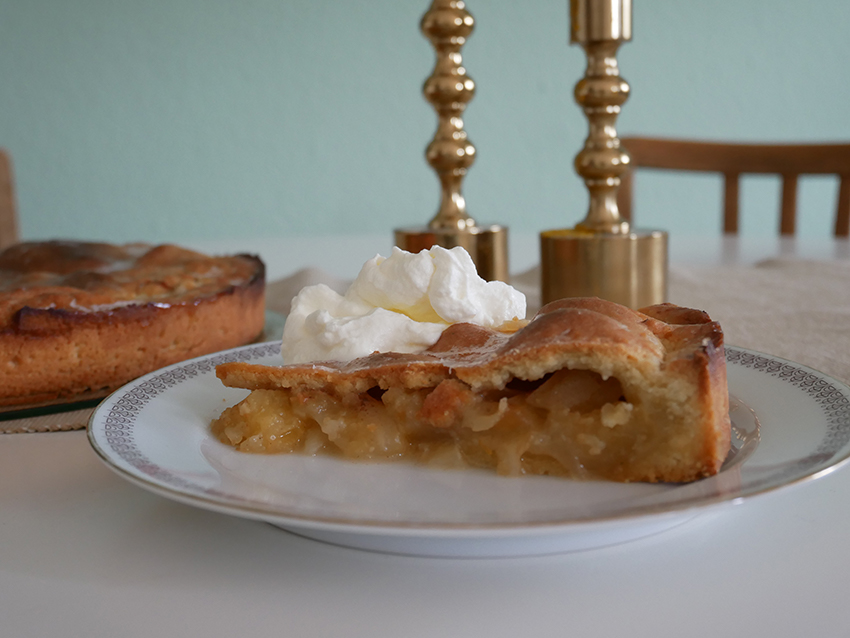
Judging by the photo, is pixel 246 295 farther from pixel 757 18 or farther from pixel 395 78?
pixel 757 18

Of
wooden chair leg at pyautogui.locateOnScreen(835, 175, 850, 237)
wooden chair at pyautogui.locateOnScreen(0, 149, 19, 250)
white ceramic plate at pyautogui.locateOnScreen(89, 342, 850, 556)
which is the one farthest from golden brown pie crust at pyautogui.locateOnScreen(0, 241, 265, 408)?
wooden chair leg at pyautogui.locateOnScreen(835, 175, 850, 237)

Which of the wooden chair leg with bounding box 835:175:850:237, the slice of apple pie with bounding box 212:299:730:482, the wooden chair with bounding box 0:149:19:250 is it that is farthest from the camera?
the wooden chair with bounding box 0:149:19:250

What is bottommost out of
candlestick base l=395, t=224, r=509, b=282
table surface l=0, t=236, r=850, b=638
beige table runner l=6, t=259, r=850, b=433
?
beige table runner l=6, t=259, r=850, b=433

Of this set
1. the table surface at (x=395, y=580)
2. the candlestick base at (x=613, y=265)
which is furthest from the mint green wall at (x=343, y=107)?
the table surface at (x=395, y=580)

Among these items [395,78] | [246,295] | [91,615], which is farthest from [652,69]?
[91,615]

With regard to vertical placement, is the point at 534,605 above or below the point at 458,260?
below

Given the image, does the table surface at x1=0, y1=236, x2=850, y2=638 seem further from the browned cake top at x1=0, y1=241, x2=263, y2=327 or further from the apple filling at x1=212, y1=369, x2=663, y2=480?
the browned cake top at x1=0, y1=241, x2=263, y2=327

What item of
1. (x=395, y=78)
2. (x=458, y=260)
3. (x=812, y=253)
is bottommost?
(x=812, y=253)
